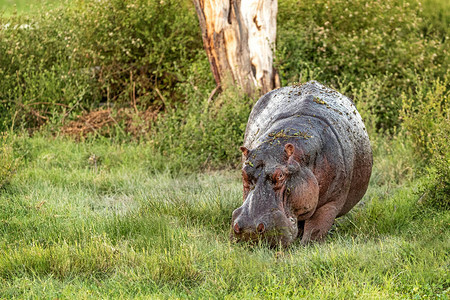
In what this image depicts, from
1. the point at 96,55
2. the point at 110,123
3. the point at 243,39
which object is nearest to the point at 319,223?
the point at 243,39

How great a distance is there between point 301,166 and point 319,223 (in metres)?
0.60

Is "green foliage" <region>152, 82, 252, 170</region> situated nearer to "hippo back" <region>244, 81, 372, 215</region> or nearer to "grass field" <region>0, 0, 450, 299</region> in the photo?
"grass field" <region>0, 0, 450, 299</region>

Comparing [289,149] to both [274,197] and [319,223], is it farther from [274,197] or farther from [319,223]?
[319,223]

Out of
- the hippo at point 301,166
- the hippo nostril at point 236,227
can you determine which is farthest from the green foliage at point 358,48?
the hippo nostril at point 236,227

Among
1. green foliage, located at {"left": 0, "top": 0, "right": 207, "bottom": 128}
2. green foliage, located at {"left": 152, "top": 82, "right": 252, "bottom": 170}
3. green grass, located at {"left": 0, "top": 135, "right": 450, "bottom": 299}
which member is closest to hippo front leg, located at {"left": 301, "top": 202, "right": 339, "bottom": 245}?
green grass, located at {"left": 0, "top": 135, "right": 450, "bottom": 299}

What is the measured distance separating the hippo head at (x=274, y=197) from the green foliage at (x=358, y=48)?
15.6ft

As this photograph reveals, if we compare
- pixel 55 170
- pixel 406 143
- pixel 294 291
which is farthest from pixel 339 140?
pixel 55 170

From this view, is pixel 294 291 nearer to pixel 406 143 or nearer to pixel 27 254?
pixel 27 254

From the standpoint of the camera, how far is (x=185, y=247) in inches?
199

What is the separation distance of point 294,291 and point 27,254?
2002mm

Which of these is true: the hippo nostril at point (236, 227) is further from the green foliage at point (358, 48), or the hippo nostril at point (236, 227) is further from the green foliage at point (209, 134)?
the green foliage at point (358, 48)

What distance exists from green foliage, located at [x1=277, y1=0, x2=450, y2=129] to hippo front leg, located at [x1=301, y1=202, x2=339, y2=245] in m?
4.46

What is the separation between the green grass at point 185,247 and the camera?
4406 millimetres

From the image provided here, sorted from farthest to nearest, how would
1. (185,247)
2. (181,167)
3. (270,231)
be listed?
1. (181,167)
2. (185,247)
3. (270,231)
